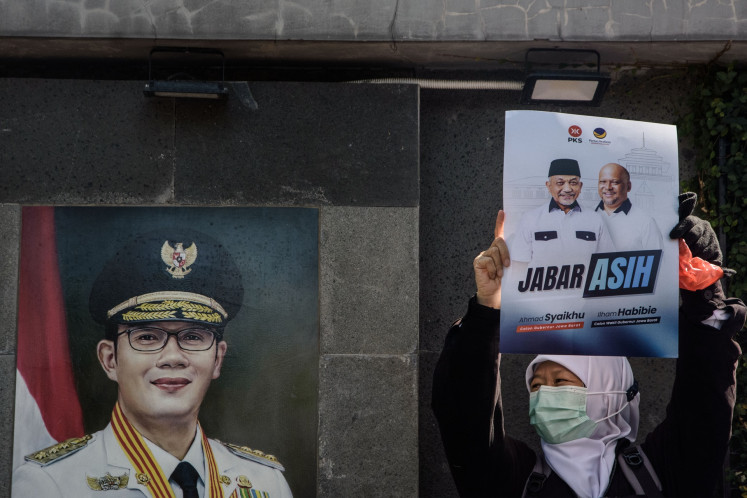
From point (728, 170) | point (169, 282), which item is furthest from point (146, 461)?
point (728, 170)

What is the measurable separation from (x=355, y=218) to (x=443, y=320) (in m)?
0.96

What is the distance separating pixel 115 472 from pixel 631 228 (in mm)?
3150

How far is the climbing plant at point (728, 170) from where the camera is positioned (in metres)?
5.39

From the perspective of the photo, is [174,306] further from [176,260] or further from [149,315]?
[176,260]

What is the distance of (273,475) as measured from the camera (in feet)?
16.5

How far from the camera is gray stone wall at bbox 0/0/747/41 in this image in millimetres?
5082

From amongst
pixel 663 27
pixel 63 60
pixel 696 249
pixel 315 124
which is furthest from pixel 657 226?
pixel 63 60

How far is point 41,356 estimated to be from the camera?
502 cm

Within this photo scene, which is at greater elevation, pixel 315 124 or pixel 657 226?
pixel 315 124

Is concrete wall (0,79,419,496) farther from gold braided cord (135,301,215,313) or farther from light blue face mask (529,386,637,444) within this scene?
light blue face mask (529,386,637,444)

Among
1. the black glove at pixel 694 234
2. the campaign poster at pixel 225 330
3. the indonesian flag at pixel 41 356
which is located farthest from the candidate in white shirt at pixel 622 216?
the indonesian flag at pixel 41 356

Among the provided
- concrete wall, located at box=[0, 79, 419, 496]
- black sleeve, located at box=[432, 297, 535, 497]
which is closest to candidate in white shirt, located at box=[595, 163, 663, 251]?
black sleeve, located at box=[432, 297, 535, 497]

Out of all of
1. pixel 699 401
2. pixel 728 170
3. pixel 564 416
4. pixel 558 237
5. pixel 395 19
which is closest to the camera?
pixel 558 237

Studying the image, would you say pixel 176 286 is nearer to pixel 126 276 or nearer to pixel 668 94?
pixel 126 276
